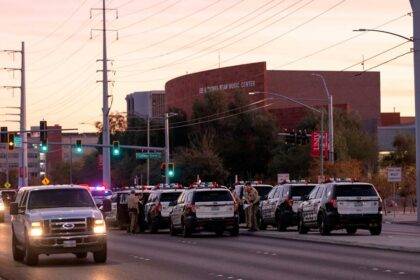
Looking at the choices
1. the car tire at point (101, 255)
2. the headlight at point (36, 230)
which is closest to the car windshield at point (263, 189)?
the car tire at point (101, 255)

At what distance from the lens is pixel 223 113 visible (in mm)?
108188

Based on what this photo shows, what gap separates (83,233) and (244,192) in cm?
1818

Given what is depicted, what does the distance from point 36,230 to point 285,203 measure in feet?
55.5

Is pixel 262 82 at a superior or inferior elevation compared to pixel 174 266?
superior

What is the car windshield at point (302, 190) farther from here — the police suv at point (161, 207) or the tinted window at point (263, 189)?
the tinted window at point (263, 189)

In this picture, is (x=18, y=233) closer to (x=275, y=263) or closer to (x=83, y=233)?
(x=83, y=233)

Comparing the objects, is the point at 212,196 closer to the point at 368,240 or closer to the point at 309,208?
the point at 309,208

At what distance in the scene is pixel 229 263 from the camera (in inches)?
939

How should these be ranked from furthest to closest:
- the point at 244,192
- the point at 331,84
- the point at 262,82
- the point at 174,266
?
the point at 331,84 < the point at 262,82 < the point at 244,192 < the point at 174,266

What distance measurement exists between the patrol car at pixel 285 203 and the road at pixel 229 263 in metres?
6.51

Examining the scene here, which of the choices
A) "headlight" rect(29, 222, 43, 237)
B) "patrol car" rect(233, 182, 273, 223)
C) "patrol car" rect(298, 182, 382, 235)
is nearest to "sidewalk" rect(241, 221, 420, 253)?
"patrol car" rect(298, 182, 382, 235)

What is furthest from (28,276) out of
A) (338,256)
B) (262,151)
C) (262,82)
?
(262,82)

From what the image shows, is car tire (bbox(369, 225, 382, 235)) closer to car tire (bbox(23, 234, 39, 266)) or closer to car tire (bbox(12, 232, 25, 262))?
car tire (bbox(12, 232, 25, 262))

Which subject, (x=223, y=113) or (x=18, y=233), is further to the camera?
(x=223, y=113)
